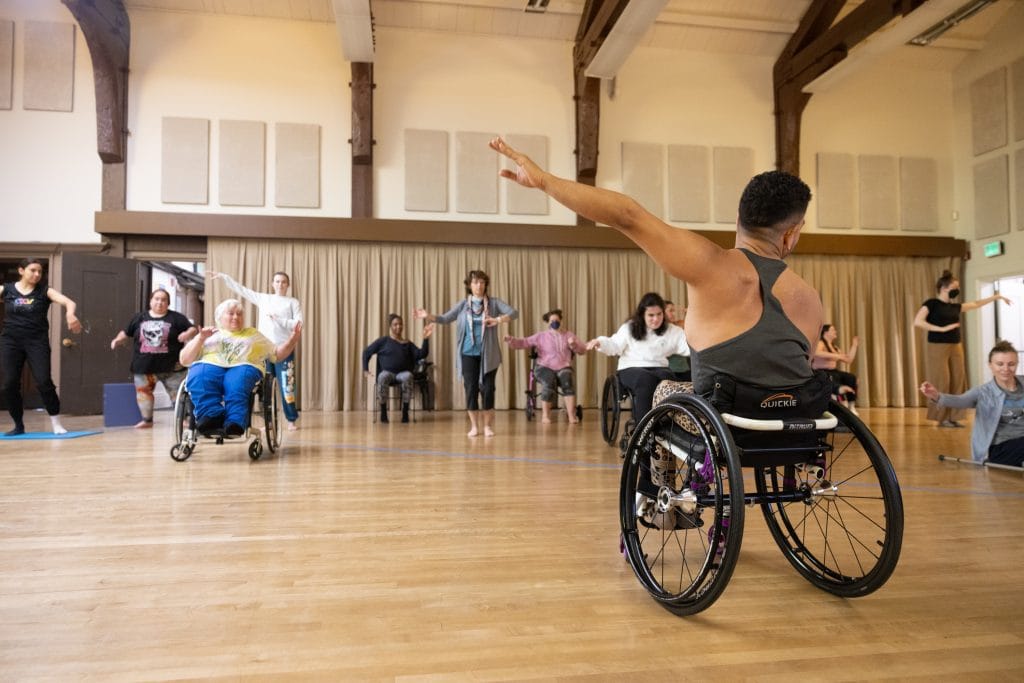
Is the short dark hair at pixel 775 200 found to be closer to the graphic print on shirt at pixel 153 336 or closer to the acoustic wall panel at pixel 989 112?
the graphic print on shirt at pixel 153 336

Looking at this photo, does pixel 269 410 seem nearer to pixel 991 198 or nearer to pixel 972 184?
pixel 991 198

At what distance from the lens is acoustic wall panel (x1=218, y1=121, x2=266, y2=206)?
25.4ft

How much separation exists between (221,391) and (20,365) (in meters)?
2.42

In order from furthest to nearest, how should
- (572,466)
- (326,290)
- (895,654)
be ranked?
(326,290) → (572,466) → (895,654)

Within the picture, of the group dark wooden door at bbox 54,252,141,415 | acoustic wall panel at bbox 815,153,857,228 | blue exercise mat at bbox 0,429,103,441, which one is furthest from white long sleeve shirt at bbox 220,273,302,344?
acoustic wall panel at bbox 815,153,857,228

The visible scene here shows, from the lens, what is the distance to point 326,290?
8.06m

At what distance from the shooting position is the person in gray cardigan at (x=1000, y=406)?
3.40 m

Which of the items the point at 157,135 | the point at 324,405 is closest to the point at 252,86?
the point at 157,135

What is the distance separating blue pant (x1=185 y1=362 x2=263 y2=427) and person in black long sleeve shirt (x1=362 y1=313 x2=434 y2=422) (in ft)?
9.67

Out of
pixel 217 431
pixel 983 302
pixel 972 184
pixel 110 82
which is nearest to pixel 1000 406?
pixel 983 302

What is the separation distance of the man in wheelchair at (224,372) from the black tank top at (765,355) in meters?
2.89

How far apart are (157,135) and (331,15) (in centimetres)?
269

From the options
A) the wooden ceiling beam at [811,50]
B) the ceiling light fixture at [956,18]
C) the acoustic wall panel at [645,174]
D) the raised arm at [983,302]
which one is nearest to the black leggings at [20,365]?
the acoustic wall panel at [645,174]

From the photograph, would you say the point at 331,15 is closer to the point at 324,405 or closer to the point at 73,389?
the point at 324,405
